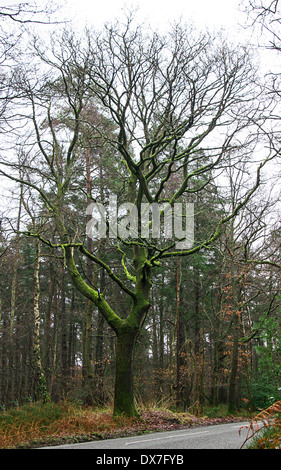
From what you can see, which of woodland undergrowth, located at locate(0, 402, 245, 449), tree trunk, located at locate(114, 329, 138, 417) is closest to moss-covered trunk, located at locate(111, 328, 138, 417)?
tree trunk, located at locate(114, 329, 138, 417)

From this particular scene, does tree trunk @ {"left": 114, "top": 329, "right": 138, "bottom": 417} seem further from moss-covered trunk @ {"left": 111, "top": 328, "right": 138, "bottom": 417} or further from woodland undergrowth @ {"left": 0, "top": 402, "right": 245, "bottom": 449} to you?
woodland undergrowth @ {"left": 0, "top": 402, "right": 245, "bottom": 449}

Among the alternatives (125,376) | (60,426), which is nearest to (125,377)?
(125,376)

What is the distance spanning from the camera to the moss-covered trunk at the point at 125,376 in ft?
40.7

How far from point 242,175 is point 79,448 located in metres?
16.2

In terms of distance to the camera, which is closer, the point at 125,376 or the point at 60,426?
the point at 60,426

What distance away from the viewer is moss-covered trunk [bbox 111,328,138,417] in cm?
1240

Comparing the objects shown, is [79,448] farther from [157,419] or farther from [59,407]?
[157,419]

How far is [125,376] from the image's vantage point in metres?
12.7

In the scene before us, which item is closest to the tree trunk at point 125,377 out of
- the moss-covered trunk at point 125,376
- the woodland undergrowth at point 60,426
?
the moss-covered trunk at point 125,376

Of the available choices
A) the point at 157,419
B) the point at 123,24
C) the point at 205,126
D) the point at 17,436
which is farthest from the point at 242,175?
the point at 17,436

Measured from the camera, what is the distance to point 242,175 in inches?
818

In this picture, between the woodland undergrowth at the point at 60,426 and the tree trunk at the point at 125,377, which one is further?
the tree trunk at the point at 125,377

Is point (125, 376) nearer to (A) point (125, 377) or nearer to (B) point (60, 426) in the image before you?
(A) point (125, 377)

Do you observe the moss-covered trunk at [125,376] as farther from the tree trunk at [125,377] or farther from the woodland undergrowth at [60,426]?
the woodland undergrowth at [60,426]
